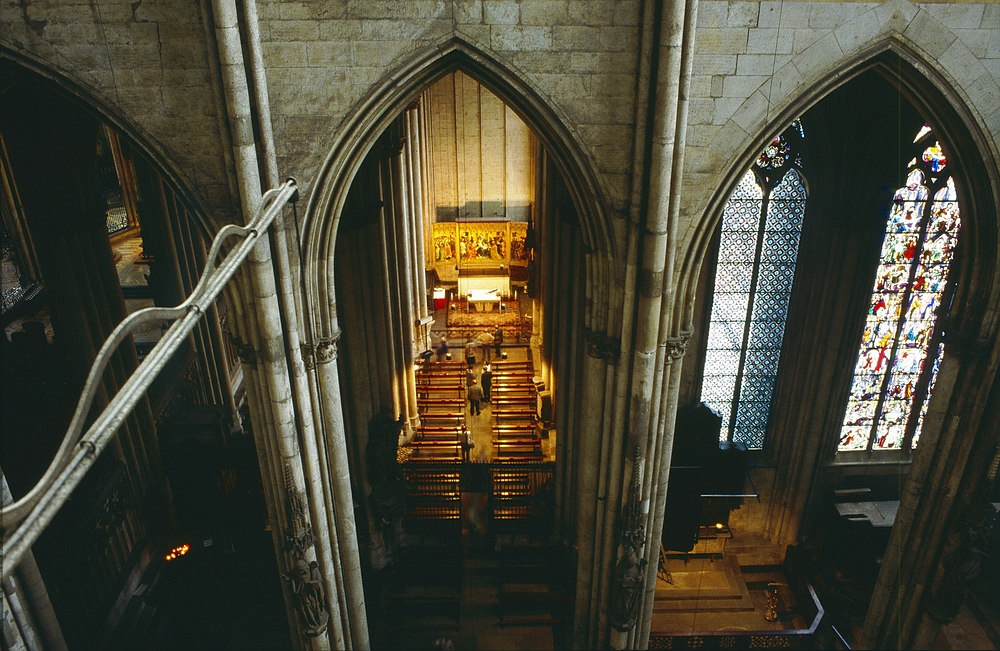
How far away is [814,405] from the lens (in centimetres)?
1280

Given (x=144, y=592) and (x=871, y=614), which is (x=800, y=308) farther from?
(x=144, y=592)

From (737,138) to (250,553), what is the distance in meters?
10.7

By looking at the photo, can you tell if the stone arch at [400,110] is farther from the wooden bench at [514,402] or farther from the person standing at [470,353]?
the person standing at [470,353]

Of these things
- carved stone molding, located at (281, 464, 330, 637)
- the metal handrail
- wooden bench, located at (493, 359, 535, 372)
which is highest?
the metal handrail

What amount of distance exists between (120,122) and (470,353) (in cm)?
1384

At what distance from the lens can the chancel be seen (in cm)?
716

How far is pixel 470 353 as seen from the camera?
2044 centimetres

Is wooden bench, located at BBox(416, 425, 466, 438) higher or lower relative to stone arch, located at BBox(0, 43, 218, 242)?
lower

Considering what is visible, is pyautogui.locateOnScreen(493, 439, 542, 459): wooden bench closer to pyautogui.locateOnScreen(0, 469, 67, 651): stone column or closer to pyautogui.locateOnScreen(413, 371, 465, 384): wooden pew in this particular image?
pyautogui.locateOnScreen(413, 371, 465, 384): wooden pew

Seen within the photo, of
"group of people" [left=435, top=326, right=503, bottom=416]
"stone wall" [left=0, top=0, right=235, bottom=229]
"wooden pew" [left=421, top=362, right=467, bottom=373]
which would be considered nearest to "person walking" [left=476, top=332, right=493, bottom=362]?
"group of people" [left=435, top=326, right=503, bottom=416]

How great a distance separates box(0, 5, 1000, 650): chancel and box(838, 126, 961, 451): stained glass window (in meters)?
0.06

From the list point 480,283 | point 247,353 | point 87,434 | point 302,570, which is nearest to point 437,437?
point 302,570

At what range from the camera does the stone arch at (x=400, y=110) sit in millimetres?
7305

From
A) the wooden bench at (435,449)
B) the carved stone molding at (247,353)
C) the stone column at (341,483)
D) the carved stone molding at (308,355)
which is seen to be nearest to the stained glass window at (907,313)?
the wooden bench at (435,449)
